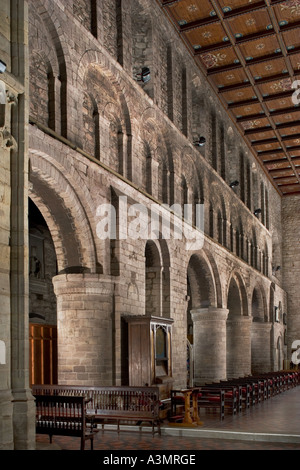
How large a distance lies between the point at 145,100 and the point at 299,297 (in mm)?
22918

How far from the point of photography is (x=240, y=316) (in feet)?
78.1

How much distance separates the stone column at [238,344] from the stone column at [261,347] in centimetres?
450

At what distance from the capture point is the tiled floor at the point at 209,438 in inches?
347

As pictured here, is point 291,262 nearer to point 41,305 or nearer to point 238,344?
point 238,344

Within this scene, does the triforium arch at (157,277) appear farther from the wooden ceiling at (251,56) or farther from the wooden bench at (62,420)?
the wooden ceiling at (251,56)

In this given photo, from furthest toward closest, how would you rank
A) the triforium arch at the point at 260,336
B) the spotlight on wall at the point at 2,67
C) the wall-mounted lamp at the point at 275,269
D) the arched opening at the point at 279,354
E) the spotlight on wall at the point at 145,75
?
the wall-mounted lamp at the point at 275,269 → the arched opening at the point at 279,354 → the triforium arch at the point at 260,336 → the spotlight on wall at the point at 145,75 → the spotlight on wall at the point at 2,67

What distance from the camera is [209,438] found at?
32.0ft

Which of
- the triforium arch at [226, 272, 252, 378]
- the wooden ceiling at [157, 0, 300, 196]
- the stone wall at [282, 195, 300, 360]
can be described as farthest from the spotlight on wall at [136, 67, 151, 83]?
the stone wall at [282, 195, 300, 360]

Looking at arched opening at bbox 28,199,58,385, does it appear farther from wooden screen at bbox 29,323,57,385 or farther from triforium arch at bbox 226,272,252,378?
triforium arch at bbox 226,272,252,378

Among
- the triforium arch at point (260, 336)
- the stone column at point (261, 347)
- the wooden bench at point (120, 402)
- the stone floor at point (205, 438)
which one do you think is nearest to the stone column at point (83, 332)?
the wooden bench at point (120, 402)

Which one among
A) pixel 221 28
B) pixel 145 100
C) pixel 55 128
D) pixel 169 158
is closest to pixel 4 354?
pixel 55 128

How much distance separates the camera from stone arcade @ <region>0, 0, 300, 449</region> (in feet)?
24.3

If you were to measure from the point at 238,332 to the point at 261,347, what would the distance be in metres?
5.55

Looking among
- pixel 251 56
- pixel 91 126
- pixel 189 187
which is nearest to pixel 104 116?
pixel 91 126
